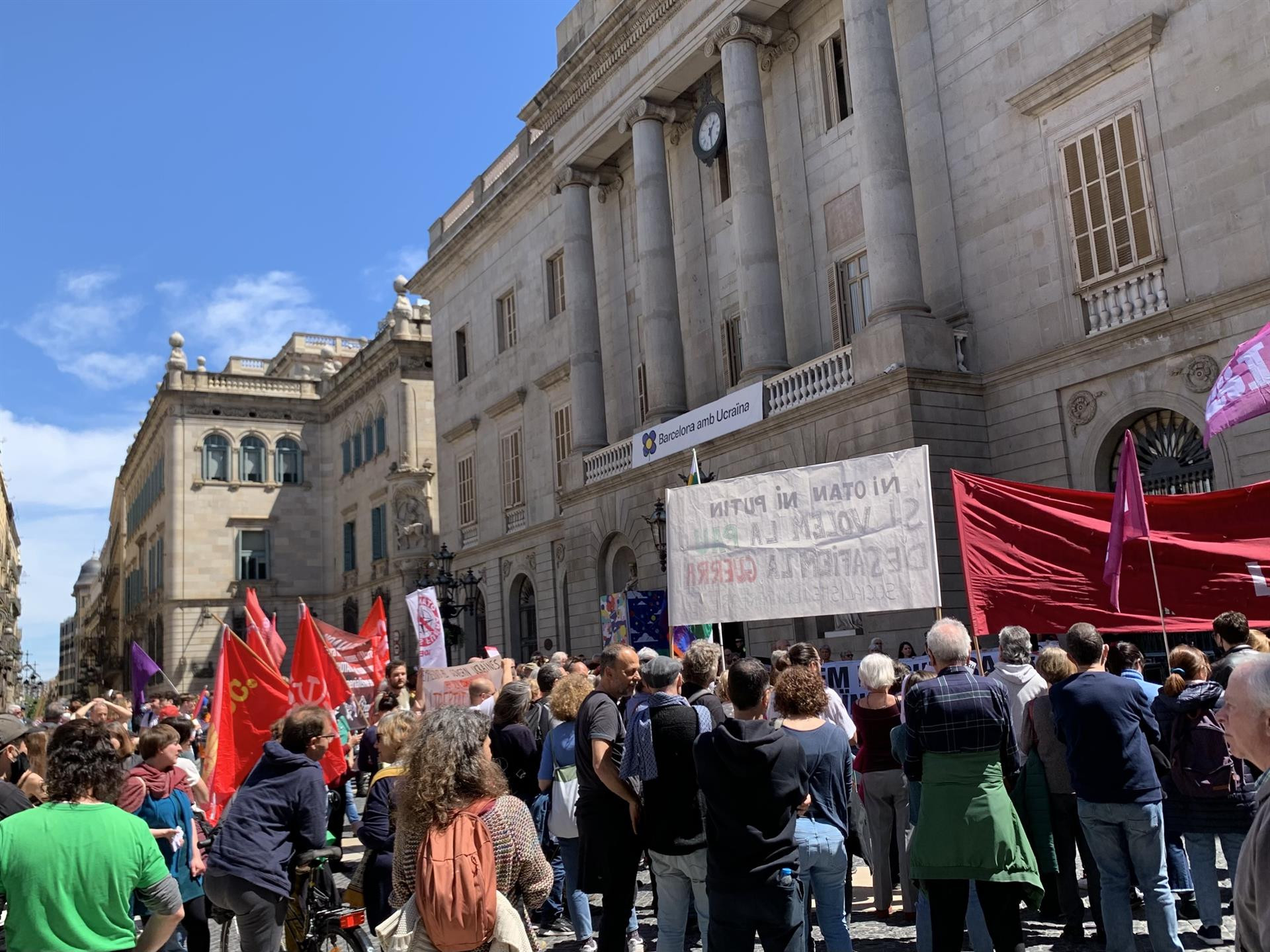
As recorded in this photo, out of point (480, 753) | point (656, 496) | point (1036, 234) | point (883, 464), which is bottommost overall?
point (480, 753)

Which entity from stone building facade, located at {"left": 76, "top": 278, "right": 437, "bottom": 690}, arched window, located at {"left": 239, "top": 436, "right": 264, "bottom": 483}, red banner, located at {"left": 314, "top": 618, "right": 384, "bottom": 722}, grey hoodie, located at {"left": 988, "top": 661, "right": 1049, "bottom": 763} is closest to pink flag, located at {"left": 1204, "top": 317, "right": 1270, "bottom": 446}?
grey hoodie, located at {"left": 988, "top": 661, "right": 1049, "bottom": 763}

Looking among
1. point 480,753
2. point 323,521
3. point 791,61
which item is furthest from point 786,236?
point 323,521

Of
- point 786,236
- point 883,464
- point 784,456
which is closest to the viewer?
point 883,464

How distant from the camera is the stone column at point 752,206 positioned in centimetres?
2059

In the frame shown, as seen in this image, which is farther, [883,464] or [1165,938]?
[883,464]

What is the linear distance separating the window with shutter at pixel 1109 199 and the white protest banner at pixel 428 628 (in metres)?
11.1

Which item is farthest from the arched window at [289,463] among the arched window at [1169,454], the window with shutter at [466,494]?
the arched window at [1169,454]

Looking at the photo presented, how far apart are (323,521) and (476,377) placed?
64.9ft

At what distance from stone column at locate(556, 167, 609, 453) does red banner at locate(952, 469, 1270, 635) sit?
59.2 feet

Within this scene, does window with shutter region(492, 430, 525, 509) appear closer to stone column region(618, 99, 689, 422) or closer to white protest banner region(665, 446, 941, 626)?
stone column region(618, 99, 689, 422)

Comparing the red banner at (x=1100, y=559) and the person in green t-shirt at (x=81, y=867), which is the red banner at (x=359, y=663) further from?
the person in green t-shirt at (x=81, y=867)

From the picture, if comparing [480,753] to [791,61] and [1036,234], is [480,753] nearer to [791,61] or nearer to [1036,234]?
[1036,234]

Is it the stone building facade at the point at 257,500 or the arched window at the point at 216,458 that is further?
the arched window at the point at 216,458

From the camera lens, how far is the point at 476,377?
34.7 m
